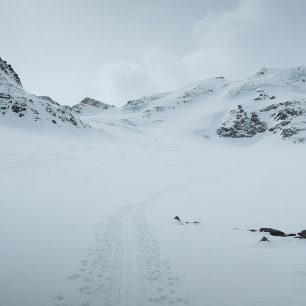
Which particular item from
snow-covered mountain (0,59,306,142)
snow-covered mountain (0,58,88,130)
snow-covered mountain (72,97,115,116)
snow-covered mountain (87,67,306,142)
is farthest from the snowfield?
snow-covered mountain (72,97,115,116)

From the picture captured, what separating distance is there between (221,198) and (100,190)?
25.3 feet

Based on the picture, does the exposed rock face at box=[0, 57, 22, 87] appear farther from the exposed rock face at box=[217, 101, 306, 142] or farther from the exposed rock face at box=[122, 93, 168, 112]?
the exposed rock face at box=[122, 93, 168, 112]

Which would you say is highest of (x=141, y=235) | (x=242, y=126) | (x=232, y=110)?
(x=232, y=110)

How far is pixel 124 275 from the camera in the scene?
312 inches

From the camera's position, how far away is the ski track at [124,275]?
21.9 feet

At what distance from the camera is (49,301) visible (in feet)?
21.4

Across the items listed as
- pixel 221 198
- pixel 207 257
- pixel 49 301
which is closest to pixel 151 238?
pixel 207 257

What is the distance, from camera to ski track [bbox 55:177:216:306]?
263 inches

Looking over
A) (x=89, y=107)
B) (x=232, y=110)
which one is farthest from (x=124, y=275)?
(x=89, y=107)

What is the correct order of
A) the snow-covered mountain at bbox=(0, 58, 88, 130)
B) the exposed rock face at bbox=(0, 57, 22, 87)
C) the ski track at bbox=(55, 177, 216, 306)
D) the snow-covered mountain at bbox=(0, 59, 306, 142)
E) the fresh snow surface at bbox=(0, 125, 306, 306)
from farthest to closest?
the exposed rock face at bbox=(0, 57, 22, 87) → the snow-covered mountain at bbox=(0, 59, 306, 142) → the snow-covered mountain at bbox=(0, 58, 88, 130) → the fresh snow surface at bbox=(0, 125, 306, 306) → the ski track at bbox=(55, 177, 216, 306)

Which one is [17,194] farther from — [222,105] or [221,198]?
[222,105]

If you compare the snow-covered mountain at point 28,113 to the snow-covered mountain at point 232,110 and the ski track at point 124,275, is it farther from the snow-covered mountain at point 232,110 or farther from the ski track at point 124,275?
the ski track at point 124,275

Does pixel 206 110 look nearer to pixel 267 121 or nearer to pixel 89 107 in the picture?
pixel 267 121

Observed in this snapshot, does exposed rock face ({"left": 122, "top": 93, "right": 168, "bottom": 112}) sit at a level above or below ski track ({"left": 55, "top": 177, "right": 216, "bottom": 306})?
above
